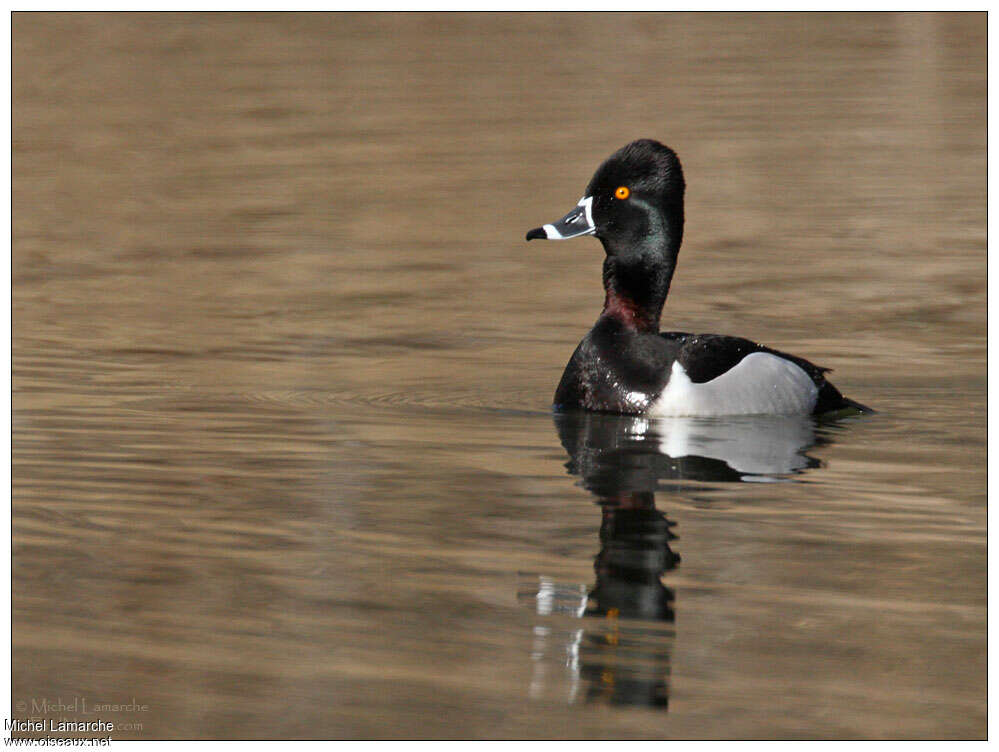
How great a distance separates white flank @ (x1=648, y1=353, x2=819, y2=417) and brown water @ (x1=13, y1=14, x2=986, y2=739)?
0.27 meters

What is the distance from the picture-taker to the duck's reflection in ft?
18.8

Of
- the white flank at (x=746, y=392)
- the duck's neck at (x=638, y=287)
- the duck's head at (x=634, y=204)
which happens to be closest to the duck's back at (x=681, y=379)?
the white flank at (x=746, y=392)

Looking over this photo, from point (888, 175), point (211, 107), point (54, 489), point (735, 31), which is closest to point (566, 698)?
point (54, 489)

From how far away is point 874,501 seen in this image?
7.82 metres

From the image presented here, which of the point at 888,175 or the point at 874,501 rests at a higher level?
the point at 888,175

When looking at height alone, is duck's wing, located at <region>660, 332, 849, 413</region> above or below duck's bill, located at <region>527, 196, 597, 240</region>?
below

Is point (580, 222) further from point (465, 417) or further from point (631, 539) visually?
point (631, 539)

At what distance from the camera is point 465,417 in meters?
9.73

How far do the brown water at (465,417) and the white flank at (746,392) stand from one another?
0.27 m

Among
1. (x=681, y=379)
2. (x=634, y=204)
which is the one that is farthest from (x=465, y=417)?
(x=634, y=204)

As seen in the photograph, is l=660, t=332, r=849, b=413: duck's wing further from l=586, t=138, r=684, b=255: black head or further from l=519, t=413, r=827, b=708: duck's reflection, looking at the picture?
l=586, t=138, r=684, b=255: black head

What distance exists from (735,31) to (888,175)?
972 centimetres

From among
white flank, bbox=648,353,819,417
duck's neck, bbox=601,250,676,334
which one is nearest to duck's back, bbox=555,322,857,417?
white flank, bbox=648,353,819,417

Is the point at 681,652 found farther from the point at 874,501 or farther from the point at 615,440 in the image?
the point at 615,440
